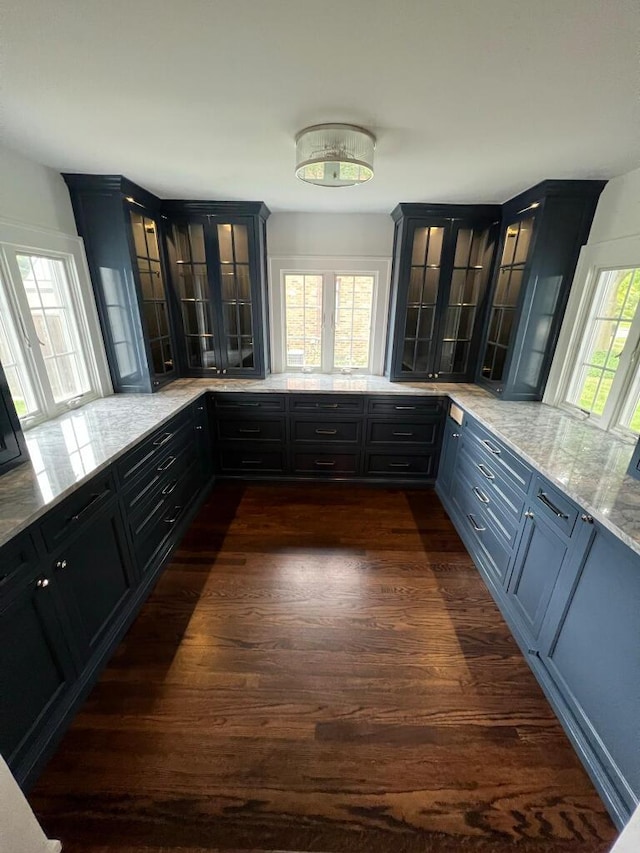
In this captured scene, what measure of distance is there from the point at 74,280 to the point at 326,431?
215cm

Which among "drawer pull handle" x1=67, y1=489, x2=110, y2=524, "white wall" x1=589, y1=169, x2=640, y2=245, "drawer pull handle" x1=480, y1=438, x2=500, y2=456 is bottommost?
"drawer pull handle" x1=67, y1=489, x2=110, y2=524

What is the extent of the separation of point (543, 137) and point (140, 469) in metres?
2.61

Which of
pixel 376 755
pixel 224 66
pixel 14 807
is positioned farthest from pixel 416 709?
pixel 224 66

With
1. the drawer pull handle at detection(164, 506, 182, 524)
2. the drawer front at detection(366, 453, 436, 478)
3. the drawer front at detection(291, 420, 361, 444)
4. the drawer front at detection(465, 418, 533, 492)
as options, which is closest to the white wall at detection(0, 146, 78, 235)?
the drawer pull handle at detection(164, 506, 182, 524)

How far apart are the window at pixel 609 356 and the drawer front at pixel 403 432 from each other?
0.98 meters

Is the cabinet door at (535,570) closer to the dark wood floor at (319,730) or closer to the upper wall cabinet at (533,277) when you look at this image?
the dark wood floor at (319,730)

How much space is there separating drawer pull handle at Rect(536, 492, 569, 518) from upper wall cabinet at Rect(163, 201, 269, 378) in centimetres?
244

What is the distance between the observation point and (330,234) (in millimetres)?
3299

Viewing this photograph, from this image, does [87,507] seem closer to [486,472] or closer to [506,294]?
[486,472]

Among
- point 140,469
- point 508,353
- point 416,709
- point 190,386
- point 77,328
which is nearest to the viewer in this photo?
point 416,709

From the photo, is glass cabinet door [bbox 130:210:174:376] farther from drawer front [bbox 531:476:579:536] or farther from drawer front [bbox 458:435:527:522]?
drawer front [bbox 531:476:579:536]

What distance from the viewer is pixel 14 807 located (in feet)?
2.91

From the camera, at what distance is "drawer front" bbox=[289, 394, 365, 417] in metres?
3.02

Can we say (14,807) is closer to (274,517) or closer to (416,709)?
(416,709)
